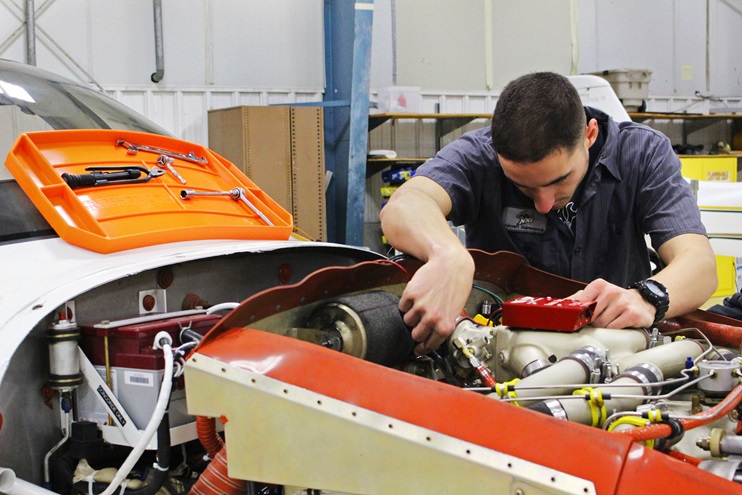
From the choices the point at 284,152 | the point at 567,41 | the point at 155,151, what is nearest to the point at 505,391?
the point at 155,151

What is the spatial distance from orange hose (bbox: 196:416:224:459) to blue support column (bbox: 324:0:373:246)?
6.98m

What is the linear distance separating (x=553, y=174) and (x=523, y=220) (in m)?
0.47

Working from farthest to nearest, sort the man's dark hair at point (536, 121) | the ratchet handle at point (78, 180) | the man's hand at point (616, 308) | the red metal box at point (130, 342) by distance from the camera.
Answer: the ratchet handle at point (78, 180)
the man's dark hair at point (536, 121)
the man's hand at point (616, 308)
the red metal box at point (130, 342)

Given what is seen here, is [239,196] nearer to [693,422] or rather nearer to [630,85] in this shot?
[693,422]

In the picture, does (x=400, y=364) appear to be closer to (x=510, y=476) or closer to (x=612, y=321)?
(x=612, y=321)

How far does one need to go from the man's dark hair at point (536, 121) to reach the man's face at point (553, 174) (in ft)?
0.09

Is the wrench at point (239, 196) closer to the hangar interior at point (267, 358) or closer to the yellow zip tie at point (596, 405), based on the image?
the hangar interior at point (267, 358)

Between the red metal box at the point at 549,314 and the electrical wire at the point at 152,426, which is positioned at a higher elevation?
the red metal box at the point at 549,314

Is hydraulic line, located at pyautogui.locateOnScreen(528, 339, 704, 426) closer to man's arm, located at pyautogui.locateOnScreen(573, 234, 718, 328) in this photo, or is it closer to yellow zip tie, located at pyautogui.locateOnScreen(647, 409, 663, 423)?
yellow zip tie, located at pyautogui.locateOnScreen(647, 409, 663, 423)

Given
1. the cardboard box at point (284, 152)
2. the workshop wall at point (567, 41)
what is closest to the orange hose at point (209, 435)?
the cardboard box at point (284, 152)

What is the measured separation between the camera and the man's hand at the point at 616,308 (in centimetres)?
187

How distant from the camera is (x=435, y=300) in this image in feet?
5.98

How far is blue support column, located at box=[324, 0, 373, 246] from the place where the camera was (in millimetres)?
8258

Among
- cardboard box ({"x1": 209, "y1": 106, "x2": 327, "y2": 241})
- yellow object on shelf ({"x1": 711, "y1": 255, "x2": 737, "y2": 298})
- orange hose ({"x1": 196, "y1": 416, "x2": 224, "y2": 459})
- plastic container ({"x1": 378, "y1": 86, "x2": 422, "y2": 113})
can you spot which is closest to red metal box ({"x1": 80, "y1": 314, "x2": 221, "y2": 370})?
orange hose ({"x1": 196, "y1": 416, "x2": 224, "y2": 459})
